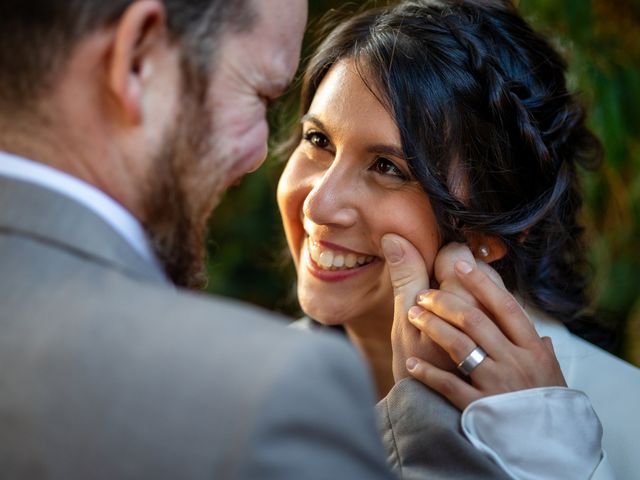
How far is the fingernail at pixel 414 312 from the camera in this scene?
6.30 ft

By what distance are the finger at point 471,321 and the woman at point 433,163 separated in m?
0.02

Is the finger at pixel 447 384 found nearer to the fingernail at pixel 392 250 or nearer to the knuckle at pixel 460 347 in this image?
the knuckle at pixel 460 347

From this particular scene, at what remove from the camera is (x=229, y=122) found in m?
1.31

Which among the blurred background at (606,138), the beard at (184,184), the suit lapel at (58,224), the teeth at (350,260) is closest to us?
the suit lapel at (58,224)

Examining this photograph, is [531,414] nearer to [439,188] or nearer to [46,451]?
[439,188]

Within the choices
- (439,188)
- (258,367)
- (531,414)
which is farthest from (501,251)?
(258,367)

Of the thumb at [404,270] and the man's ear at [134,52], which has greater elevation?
the man's ear at [134,52]

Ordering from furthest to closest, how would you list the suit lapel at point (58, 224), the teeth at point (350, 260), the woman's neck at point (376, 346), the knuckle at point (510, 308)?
1. the woman's neck at point (376, 346)
2. the teeth at point (350, 260)
3. the knuckle at point (510, 308)
4. the suit lapel at point (58, 224)

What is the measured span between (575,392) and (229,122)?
98cm

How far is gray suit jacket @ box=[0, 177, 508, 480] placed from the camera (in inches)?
36.4

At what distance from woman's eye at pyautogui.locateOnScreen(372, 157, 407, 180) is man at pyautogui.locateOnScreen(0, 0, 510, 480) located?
72cm

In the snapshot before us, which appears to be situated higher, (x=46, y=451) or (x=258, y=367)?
(x=258, y=367)

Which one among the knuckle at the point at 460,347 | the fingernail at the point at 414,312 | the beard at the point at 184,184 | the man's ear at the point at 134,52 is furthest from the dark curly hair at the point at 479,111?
the man's ear at the point at 134,52

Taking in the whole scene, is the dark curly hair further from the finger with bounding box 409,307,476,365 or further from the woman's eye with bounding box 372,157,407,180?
the finger with bounding box 409,307,476,365
